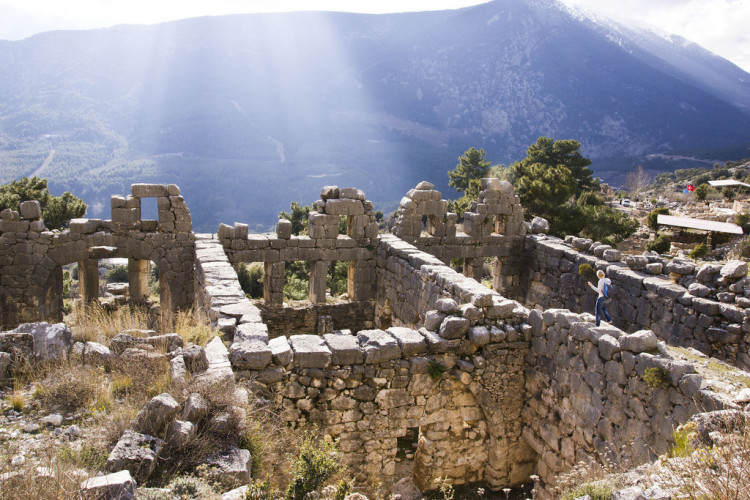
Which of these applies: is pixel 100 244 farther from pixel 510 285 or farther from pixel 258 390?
pixel 510 285

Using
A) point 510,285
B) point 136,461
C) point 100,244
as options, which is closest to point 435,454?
point 136,461

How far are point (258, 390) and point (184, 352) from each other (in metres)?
1.09

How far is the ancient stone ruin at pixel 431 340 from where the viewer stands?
6.71 m

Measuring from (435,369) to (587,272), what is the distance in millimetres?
7222

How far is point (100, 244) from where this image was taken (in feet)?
44.2

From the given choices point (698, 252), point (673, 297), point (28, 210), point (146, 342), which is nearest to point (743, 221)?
point (698, 252)

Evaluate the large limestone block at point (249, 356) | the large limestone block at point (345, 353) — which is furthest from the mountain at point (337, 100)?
the large limestone block at point (249, 356)

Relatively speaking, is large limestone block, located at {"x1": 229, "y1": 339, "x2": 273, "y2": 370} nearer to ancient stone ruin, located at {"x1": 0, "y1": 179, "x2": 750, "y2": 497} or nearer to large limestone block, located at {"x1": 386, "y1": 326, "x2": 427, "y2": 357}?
ancient stone ruin, located at {"x1": 0, "y1": 179, "x2": 750, "y2": 497}

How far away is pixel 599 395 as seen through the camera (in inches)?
273

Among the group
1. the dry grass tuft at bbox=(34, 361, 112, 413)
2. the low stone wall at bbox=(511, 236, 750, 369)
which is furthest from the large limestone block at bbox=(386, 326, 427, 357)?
the low stone wall at bbox=(511, 236, 750, 369)

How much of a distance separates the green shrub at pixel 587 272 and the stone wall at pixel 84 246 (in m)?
9.92

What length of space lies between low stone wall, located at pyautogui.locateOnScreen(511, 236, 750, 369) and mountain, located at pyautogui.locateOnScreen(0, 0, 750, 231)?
85.4 metres

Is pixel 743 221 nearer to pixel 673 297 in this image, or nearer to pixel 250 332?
pixel 673 297

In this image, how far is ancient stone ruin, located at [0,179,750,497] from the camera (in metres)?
6.71
